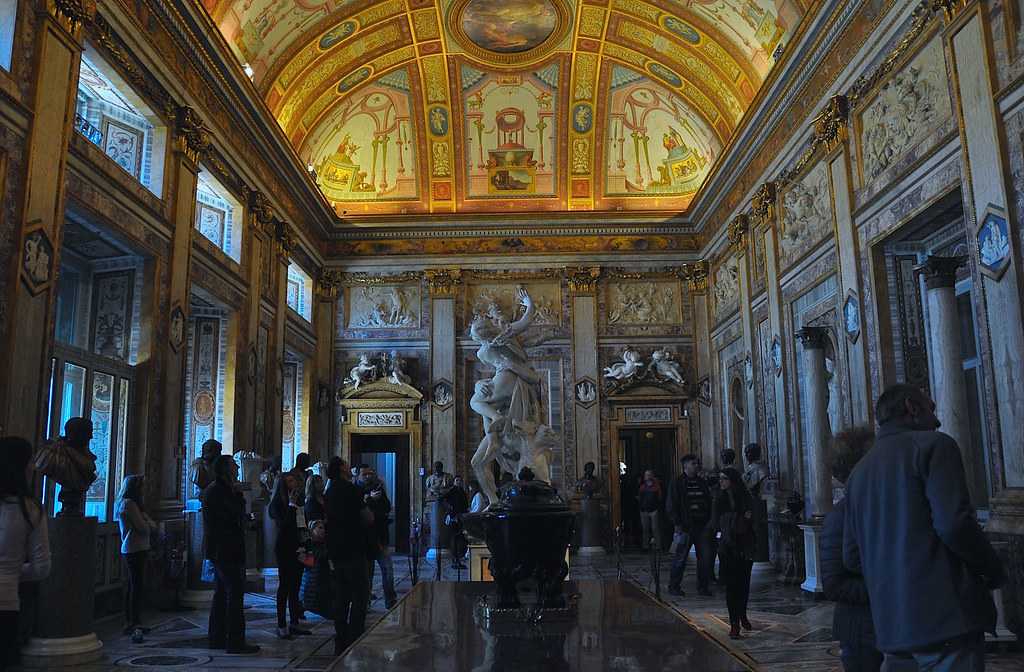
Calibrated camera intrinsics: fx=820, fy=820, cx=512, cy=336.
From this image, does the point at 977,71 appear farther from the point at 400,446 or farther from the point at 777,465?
the point at 400,446

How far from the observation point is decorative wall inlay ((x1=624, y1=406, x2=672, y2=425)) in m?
18.6

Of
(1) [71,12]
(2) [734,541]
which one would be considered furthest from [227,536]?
(1) [71,12]

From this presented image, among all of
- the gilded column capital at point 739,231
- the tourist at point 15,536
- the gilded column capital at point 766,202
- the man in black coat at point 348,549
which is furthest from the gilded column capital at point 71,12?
the gilded column capital at point 739,231

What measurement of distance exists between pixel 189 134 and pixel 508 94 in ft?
30.6

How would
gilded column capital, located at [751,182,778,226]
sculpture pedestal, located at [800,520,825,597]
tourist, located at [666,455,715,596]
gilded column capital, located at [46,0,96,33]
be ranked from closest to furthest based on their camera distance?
gilded column capital, located at [46,0,96,33], sculpture pedestal, located at [800,520,825,597], tourist, located at [666,455,715,596], gilded column capital, located at [751,182,778,226]

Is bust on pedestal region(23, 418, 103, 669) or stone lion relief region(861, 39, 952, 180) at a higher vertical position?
stone lion relief region(861, 39, 952, 180)

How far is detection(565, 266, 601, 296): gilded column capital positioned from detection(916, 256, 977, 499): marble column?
1135 cm

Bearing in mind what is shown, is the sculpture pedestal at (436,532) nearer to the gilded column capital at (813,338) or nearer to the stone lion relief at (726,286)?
the gilded column capital at (813,338)

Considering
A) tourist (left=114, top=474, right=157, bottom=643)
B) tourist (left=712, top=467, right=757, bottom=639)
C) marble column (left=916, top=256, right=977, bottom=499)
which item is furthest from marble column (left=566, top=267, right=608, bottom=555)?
tourist (left=114, top=474, right=157, bottom=643)

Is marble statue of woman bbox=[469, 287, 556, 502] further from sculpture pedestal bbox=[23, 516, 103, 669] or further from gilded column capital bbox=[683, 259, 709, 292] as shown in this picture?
gilded column capital bbox=[683, 259, 709, 292]

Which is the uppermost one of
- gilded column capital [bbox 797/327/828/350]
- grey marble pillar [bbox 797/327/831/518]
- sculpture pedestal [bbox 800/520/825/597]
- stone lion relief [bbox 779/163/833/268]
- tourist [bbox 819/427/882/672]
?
stone lion relief [bbox 779/163/833/268]

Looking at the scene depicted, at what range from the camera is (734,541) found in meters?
7.09

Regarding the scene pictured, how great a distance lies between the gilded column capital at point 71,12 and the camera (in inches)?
303

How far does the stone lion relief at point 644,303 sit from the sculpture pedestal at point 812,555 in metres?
9.21
